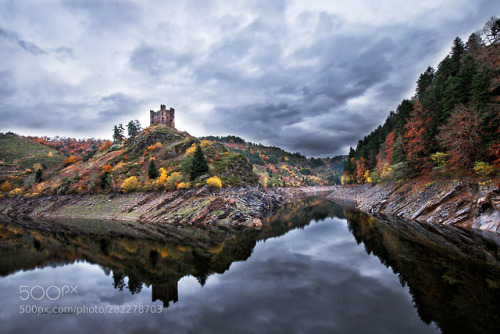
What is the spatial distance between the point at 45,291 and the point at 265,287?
1405 cm

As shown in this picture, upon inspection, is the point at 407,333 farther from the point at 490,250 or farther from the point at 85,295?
the point at 85,295

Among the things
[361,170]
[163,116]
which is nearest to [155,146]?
[163,116]

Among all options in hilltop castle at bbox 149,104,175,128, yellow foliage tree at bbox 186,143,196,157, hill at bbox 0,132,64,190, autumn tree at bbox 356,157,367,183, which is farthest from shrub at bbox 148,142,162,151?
autumn tree at bbox 356,157,367,183

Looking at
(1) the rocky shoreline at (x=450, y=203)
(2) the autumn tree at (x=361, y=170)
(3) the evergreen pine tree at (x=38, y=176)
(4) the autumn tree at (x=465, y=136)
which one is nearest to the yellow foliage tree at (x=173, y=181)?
(1) the rocky shoreline at (x=450, y=203)

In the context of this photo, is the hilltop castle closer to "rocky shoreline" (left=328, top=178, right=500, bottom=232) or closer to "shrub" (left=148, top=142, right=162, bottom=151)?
"shrub" (left=148, top=142, right=162, bottom=151)

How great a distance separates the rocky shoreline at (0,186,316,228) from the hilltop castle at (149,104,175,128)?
6706 centimetres

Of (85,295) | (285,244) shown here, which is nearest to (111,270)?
(85,295)

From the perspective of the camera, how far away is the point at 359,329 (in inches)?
341

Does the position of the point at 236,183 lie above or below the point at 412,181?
above

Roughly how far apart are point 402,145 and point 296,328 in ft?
151

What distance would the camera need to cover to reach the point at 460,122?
1038 inches

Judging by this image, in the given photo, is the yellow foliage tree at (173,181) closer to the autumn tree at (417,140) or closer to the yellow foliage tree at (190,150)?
the yellow foliage tree at (190,150)

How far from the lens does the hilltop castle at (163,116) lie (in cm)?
12612

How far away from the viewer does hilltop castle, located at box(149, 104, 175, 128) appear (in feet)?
414
